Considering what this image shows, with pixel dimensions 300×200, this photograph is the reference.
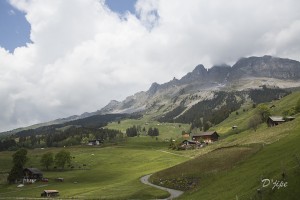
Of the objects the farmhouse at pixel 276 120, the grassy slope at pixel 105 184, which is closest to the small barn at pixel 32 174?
the grassy slope at pixel 105 184

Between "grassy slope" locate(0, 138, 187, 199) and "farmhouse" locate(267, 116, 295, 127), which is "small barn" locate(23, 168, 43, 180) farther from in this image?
"farmhouse" locate(267, 116, 295, 127)

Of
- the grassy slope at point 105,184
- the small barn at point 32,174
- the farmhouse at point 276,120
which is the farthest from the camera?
the farmhouse at point 276,120

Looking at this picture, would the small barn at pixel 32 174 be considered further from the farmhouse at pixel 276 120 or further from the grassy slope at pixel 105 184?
the farmhouse at pixel 276 120

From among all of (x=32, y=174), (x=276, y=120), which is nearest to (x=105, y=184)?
(x=32, y=174)

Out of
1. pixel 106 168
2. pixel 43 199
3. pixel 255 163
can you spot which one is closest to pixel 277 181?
pixel 255 163

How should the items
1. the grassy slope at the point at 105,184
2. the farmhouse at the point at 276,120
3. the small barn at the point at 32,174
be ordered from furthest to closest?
the farmhouse at the point at 276,120 → the small barn at the point at 32,174 → the grassy slope at the point at 105,184

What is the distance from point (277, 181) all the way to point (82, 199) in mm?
59852

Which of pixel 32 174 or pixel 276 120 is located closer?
pixel 32 174

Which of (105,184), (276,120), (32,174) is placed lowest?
(105,184)

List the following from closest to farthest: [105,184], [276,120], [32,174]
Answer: [105,184]
[32,174]
[276,120]

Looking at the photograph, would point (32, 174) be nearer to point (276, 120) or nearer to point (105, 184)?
point (105, 184)

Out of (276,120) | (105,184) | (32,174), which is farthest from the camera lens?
(276,120)

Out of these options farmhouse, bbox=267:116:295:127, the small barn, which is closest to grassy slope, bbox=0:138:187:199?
the small barn

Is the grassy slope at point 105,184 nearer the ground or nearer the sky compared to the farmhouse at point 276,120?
nearer the ground
